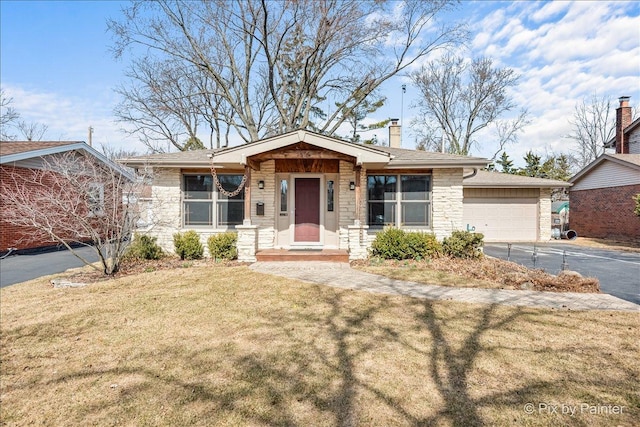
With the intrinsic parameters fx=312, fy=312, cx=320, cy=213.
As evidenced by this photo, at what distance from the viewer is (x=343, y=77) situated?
58.3 feet

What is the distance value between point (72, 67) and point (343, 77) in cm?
1267

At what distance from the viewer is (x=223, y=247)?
29.6 ft

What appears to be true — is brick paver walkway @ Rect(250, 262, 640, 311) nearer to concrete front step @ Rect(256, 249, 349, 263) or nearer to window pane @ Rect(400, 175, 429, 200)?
concrete front step @ Rect(256, 249, 349, 263)

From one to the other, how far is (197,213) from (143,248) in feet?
5.98

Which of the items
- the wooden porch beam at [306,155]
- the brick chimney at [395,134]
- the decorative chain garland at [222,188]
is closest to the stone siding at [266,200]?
the decorative chain garland at [222,188]

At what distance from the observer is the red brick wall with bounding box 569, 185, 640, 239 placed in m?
14.5

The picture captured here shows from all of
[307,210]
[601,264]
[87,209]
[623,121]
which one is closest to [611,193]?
[623,121]

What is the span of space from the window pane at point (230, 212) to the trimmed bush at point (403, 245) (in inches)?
170

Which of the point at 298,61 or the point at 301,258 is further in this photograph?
the point at 298,61

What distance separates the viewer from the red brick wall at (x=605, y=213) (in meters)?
14.5

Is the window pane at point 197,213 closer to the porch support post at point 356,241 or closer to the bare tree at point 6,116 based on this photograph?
the porch support post at point 356,241

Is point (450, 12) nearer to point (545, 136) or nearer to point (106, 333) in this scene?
point (106, 333)

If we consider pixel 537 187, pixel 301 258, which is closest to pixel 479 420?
pixel 301 258

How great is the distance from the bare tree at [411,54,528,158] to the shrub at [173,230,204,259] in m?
21.3
